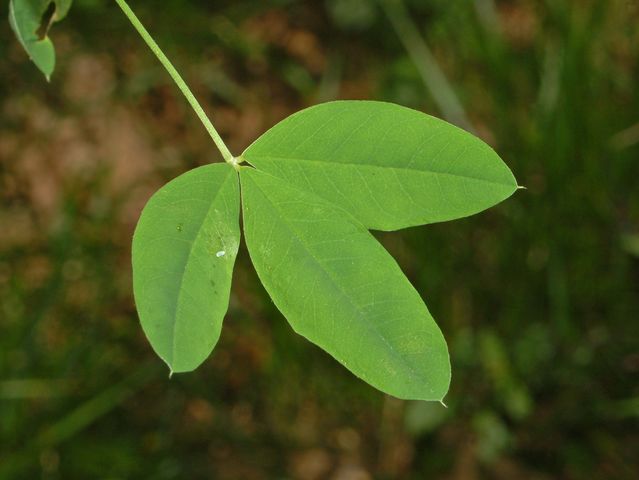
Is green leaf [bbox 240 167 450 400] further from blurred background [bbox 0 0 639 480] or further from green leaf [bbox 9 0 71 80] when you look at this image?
blurred background [bbox 0 0 639 480]

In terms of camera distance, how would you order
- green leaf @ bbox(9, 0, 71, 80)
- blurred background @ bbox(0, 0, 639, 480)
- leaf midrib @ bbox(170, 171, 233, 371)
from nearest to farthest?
leaf midrib @ bbox(170, 171, 233, 371) → green leaf @ bbox(9, 0, 71, 80) → blurred background @ bbox(0, 0, 639, 480)

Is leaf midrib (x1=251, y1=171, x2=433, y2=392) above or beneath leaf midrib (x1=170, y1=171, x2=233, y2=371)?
beneath

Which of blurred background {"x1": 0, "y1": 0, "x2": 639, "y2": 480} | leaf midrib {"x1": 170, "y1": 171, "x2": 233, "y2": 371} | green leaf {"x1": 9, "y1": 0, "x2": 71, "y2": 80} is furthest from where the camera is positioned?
blurred background {"x1": 0, "y1": 0, "x2": 639, "y2": 480}

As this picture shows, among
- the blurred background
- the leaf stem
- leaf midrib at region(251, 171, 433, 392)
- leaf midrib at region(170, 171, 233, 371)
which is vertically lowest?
the blurred background

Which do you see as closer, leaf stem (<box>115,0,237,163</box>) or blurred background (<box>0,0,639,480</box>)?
leaf stem (<box>115,0,237,163</box>)

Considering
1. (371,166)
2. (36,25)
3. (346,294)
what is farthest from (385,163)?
A: (36,25)

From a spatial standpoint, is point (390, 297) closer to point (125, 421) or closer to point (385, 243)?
point (385, 243)

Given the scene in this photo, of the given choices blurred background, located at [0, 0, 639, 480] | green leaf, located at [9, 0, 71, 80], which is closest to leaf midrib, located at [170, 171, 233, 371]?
green leaf, located at [9, 0, 71, 80]

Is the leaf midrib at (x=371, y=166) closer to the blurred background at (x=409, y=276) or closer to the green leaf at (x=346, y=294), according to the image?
the green leaf at (x=346, y=294)
